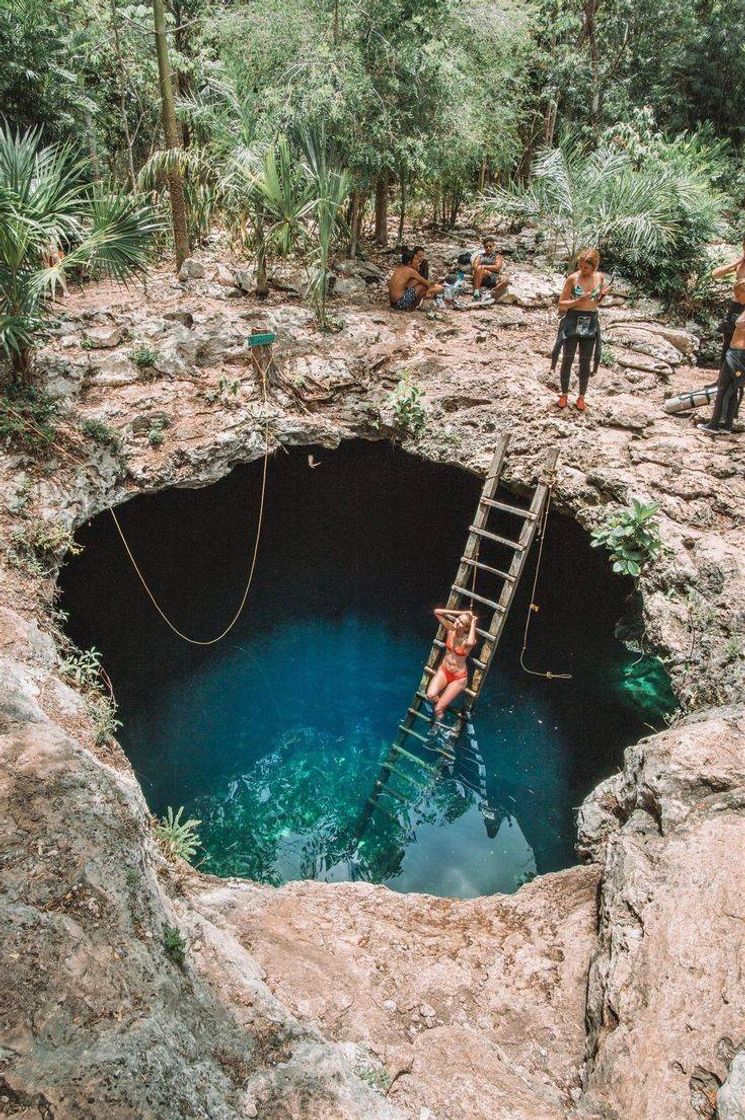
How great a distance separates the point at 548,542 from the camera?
824cm

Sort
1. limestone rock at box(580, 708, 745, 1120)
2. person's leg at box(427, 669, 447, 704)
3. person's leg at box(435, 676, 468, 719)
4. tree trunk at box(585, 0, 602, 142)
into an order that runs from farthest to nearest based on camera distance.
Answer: tree trunk at box(585, 0, 602, 142)
person's leg at box(427, 669, 447, 704)
person's leg at box(435, 676, 468, 719)
limestone rock at box(580, 708, 745, 1120)

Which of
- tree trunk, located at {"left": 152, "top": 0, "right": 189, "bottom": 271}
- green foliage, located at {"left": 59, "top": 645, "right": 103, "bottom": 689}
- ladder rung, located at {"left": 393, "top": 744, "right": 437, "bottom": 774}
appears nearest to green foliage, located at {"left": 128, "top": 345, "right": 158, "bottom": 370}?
tree trunk, located at {"left": 152, "top": 0, "right": 189, "bottom": 271}

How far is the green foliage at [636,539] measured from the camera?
5.72 metres

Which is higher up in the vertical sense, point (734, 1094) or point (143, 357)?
point (143, 357)

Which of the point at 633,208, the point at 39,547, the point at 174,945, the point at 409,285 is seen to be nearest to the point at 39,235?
the point at 39,547

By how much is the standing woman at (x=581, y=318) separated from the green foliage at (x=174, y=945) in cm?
595

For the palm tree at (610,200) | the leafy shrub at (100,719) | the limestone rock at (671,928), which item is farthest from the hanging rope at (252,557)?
the limestone rock at (671,928)

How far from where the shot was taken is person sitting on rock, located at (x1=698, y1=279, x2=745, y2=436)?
19.3 feet

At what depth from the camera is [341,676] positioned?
8.72 meters

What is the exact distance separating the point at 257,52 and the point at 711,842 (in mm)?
9632

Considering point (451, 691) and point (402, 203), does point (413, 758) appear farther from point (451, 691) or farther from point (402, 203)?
point (402, 203)

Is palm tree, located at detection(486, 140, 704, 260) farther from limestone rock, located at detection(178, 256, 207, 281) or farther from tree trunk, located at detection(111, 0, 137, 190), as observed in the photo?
tree trunk, located at detection(111, 0, 137, 190)

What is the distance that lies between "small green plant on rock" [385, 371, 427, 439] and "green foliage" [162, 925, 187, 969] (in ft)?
17.8

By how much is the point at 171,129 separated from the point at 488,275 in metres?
4.38
